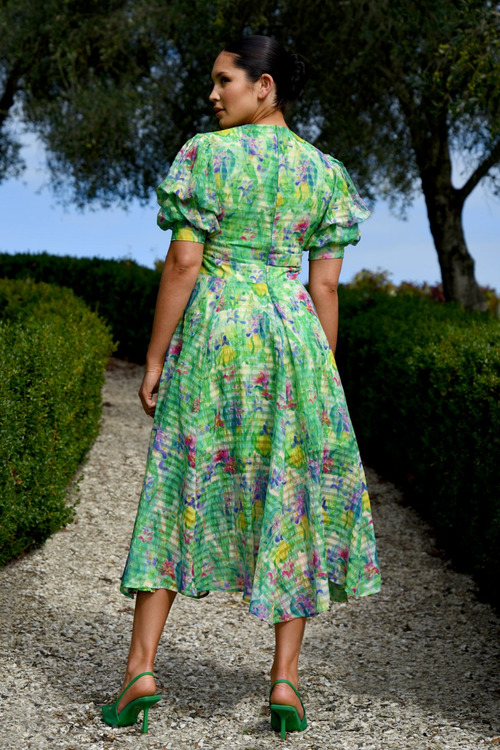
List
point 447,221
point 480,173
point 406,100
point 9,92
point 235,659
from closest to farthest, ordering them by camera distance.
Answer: point 235,659
point 406,100
point 480,173
point 447,221
point 9,92

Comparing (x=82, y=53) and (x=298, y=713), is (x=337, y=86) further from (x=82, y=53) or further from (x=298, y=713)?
(x=298, y=713)

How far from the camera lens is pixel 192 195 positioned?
9.46 ft

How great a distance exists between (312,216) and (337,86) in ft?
26.5

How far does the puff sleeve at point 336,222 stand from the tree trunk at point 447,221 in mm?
7749

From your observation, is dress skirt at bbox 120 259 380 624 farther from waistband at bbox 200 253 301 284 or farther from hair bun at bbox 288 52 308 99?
hair bun at bbox 288 52 308 99

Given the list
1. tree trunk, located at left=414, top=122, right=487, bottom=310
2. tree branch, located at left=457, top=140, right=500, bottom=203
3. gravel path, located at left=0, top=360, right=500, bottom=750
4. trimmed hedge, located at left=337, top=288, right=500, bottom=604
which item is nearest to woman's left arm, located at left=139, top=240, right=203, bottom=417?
gravel path, located at left=0, top=360, right=500, bottom=750

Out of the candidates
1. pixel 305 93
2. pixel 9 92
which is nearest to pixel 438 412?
pixel 305 93

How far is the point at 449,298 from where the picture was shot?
10914mm

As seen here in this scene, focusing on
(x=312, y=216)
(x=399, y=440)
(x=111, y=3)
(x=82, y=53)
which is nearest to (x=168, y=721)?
(x=312, y=216)

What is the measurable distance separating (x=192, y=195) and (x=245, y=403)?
793mm

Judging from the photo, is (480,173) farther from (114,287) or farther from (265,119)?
(265,119)

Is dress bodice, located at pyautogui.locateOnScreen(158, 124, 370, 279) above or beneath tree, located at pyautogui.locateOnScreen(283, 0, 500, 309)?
beneath

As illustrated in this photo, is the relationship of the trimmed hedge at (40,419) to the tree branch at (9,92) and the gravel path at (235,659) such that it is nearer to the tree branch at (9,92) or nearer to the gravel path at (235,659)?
the gravel path at (235,659)

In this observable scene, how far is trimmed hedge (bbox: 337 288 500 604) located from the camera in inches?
187
